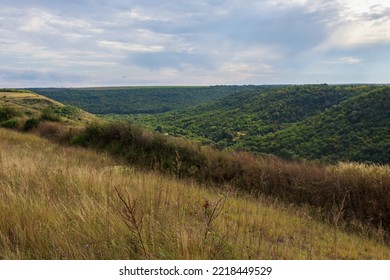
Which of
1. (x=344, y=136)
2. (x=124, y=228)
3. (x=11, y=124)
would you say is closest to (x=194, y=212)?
(x=124, y=228)

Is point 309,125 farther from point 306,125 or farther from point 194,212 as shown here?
point 194,212

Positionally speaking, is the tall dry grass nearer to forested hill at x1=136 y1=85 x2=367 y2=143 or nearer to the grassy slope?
the grassy slope

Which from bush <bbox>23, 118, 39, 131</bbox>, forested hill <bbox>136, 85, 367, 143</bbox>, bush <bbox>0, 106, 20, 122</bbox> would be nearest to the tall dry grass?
bush <bbox>23, 118, 39, 131</bbox>

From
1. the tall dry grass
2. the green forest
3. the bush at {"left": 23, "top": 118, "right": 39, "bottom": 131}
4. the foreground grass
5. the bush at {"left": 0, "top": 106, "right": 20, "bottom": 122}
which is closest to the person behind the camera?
the foreground grass

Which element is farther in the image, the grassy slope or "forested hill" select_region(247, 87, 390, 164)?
the grassy slope

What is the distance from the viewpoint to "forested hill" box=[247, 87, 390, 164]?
44.2 meters

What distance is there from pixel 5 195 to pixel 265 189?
711 centimetres

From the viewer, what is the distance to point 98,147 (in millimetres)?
15445

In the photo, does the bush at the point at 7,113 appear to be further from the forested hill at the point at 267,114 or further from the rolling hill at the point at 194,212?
the forested hill at the point at 267,114

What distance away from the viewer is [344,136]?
174ft

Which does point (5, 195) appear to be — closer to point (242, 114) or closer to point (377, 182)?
point (377, 182)

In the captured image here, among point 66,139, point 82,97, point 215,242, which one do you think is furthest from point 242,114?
point 82,97

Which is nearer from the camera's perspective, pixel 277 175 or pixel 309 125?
pixel 277 175
